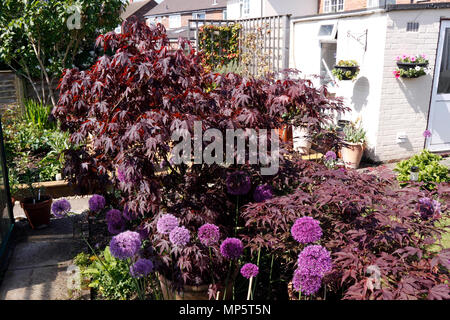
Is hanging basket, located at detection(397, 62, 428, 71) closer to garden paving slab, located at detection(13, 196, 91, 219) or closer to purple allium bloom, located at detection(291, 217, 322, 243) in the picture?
purple allium bloom, located at detection(291, 217, 322, 243)

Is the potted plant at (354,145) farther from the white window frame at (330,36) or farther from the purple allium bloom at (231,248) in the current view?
the purple allium bloom at (231,248)

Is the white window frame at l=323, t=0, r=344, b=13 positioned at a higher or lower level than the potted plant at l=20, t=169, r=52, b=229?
higher

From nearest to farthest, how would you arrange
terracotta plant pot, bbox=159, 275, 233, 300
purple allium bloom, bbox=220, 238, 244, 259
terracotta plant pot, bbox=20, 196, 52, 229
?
purple allium bloom, bbox=220, 238, 244, 259 → terracotta plant pot, bbox=159, 275, 233, 300 → terracotta plant pot, bbox=20, 196, 52, 229

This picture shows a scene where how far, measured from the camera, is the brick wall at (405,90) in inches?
257

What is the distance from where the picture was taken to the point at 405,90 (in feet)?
22.3

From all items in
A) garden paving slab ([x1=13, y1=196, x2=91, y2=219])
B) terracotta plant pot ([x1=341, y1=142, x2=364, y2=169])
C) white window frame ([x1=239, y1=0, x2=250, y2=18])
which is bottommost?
garden paving slab ([x1=13, y1=196, x2=91, y2=219])

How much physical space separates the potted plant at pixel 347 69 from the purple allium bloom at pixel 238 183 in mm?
4697

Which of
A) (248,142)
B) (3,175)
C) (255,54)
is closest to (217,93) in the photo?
(248,142)

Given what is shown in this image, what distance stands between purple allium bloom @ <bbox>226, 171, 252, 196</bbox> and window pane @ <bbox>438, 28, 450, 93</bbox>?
18.7ft

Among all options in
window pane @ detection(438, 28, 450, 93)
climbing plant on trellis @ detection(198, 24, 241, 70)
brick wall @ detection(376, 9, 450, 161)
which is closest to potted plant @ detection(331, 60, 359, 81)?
brick wall @ detection(376, 9, 450, 161)

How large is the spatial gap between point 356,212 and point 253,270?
2.82 feet

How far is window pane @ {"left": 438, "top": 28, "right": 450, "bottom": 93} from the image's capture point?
6945mm

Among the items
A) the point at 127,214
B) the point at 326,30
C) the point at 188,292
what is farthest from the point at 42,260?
the point at 326,30
